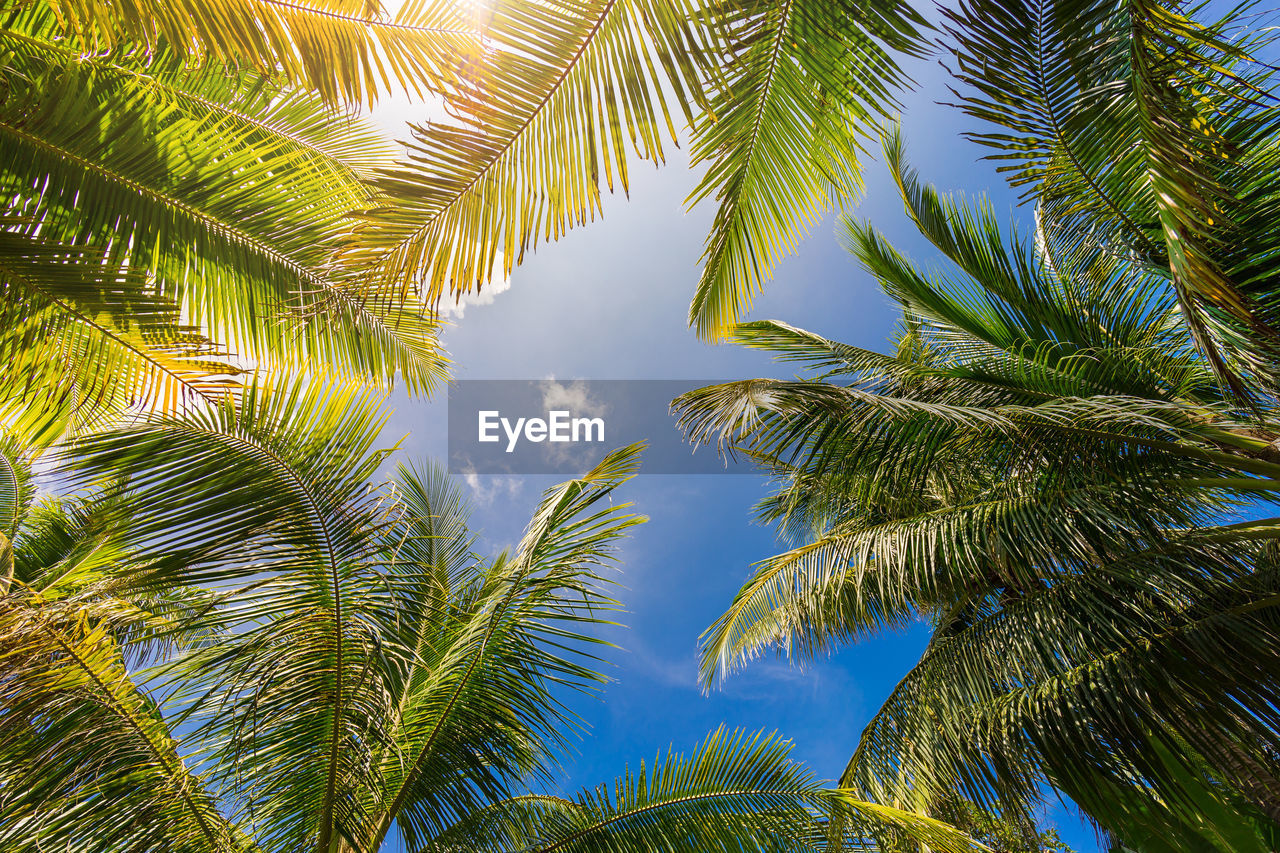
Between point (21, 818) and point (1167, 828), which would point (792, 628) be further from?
point (21, 818)

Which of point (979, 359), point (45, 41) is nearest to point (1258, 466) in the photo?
point (979, 359)

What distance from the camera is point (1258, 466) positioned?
3541 mm

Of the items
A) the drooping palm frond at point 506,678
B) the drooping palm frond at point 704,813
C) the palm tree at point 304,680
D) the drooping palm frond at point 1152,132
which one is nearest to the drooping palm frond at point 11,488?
the palm tree at point 304,680

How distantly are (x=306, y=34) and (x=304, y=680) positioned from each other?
2953 millimetres

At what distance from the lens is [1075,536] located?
3.75 m

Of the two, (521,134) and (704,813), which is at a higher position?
(521,134)

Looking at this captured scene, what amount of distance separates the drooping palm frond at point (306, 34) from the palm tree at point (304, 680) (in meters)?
1.32

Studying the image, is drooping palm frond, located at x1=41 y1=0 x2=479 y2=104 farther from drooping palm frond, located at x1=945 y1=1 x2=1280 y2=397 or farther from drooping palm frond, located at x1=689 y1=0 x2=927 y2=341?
drooping palm frond, located at x1=945 y1=1 x2=1280 y2=397

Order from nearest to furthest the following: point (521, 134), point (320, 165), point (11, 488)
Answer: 1. point (521, 134)
2. point (320, 165)
3. point (11, 488)

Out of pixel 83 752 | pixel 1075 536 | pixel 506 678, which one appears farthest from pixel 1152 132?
pixel 83 752

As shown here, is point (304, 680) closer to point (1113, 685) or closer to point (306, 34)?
point (306, 34)

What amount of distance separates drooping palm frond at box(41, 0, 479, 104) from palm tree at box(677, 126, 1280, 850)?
2.14 metres

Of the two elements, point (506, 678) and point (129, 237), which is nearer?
point (129, 237)

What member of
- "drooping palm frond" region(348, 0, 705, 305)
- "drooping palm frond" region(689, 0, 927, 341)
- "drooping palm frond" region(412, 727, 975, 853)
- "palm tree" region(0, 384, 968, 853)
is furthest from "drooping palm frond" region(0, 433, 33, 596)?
"drooping palm frond" region(689, 0, 927, 341)
